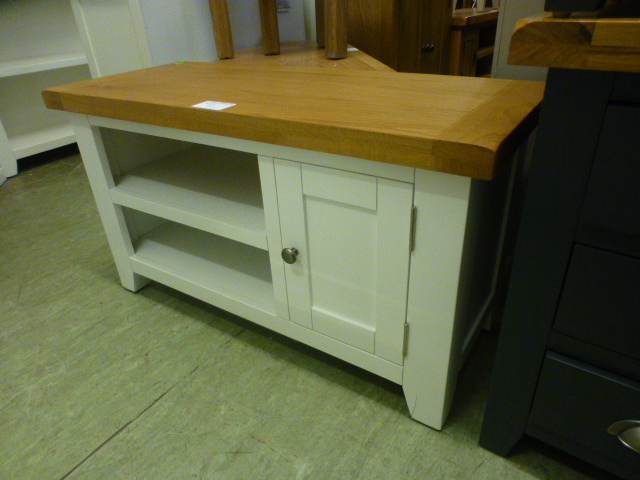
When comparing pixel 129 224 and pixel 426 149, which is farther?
pixel 129 224

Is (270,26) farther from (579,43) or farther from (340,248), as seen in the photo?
(579,43)

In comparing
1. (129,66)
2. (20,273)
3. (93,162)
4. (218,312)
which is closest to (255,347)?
(218,312)

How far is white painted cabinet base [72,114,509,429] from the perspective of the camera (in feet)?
2.21

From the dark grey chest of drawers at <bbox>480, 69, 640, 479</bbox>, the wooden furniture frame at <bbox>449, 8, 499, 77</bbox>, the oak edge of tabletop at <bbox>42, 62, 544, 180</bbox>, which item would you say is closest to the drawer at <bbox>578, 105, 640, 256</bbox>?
the dark grey chest of drawers at <bbox>480, 69, 640, 479</bbox>

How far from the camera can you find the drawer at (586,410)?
0.60m

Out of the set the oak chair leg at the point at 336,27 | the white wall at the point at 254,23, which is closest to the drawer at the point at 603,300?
Answer: the oak chair leg at the point at 336,27

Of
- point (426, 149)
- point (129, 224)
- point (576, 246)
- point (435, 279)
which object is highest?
point (426, 149)

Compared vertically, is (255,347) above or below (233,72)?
below

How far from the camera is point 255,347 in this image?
1069mm

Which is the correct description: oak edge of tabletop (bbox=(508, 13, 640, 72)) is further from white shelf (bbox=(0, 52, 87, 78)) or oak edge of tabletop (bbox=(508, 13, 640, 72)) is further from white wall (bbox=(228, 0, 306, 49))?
white shelf (bbox=(0, 52, 87, 78))

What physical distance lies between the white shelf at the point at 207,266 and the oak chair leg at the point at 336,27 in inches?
25.5

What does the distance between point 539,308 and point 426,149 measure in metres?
0.27

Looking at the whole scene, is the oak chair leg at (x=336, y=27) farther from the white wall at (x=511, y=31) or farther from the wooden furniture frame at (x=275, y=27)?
the white wall at (x=511, y=31)

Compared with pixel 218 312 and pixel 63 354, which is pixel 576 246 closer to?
pixel 218 312
